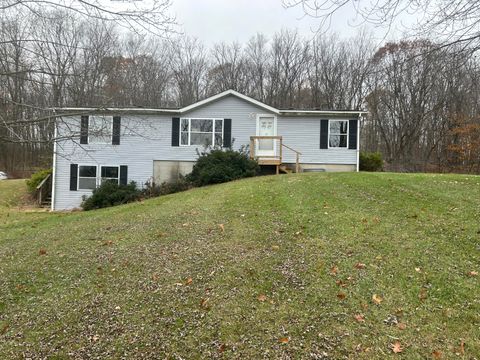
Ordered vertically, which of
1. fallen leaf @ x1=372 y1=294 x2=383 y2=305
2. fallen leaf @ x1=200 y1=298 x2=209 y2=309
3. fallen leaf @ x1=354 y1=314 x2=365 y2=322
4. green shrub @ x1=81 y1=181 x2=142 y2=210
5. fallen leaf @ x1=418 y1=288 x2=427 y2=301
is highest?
green shrub @ x1=81 y1=181 x2=142 y2=210

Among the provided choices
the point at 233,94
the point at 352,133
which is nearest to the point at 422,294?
the point at 352,133

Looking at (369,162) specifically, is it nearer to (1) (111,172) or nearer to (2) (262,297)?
(1) (111,172)

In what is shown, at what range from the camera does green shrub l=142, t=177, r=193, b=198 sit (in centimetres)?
1529

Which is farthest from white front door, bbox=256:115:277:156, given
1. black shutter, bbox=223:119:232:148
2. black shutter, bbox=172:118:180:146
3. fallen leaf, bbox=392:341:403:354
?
fallen leaf, bbox=392:341:403:354

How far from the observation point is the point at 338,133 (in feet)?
56.0

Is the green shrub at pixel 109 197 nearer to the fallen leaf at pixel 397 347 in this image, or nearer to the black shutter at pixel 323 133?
the black shutter at pixel 323 133

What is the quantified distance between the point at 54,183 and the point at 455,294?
57.2 feet

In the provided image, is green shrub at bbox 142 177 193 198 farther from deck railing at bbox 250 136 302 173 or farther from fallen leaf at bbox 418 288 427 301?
fallen leaf at bbox 418 288 427 301

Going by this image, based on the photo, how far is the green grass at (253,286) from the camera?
3.29m

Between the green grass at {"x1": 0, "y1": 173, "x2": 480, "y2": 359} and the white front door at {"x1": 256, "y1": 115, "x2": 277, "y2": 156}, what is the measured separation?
919cm

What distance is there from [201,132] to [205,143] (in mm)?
593

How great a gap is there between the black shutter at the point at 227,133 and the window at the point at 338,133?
4.89 meters

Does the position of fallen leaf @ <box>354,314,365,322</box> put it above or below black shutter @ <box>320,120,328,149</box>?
below

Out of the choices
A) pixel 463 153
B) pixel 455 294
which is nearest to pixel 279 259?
pixel 455 294
